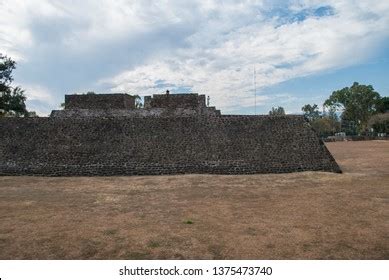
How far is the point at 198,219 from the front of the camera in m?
8.95

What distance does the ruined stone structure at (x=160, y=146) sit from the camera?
17.3 metres

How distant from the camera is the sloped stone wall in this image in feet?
56.9

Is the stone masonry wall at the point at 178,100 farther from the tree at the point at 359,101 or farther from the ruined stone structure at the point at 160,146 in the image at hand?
the tree at the point at 359,101

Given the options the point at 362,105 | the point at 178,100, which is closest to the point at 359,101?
the point at 362,105

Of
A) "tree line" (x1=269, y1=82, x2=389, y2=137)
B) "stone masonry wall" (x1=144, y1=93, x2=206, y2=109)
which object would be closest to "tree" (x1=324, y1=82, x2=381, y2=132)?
"tree line" (x1=269, y1=82, x2=389, y2=137)

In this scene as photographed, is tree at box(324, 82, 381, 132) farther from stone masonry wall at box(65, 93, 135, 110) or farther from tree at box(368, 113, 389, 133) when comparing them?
stone masonry wall at box(65, 93, 135, 110)

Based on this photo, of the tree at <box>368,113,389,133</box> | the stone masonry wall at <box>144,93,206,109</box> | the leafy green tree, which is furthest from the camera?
the leafy green tree

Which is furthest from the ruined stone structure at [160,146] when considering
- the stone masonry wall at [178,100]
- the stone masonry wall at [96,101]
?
the stone masonry wall at [178,100]

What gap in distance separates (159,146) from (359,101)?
4895cm

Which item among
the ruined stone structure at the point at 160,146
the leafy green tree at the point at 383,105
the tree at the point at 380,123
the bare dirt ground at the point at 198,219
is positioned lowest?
the bare dirt ground at the point at 198,219

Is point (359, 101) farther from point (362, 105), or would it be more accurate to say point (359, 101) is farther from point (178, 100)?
point (178, 100)

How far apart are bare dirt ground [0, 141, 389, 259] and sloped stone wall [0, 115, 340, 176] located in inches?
89.7

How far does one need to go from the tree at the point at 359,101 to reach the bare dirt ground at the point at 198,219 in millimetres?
47456
